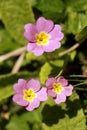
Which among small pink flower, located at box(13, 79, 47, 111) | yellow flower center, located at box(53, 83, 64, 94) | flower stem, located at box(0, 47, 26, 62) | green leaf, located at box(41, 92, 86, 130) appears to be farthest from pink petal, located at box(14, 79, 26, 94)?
flower stem, located at box(0, 47, 26, 62)

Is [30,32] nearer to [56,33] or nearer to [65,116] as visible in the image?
[56,33]

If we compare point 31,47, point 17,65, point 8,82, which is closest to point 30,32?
point 31,47

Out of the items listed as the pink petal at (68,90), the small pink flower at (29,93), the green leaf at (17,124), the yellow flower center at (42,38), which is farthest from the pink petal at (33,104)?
the green leaf at (17,124)

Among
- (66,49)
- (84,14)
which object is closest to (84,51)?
(66,49)

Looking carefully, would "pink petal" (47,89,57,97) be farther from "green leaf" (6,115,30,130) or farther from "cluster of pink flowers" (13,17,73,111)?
"green leaf" (6,115,30,130)

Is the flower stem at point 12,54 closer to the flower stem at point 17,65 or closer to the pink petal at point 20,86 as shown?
the flower stem at point 17,65

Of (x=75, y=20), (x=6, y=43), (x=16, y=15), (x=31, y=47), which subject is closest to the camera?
(x=31, y=47)

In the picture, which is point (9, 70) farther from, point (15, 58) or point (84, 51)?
point (84, 51)
